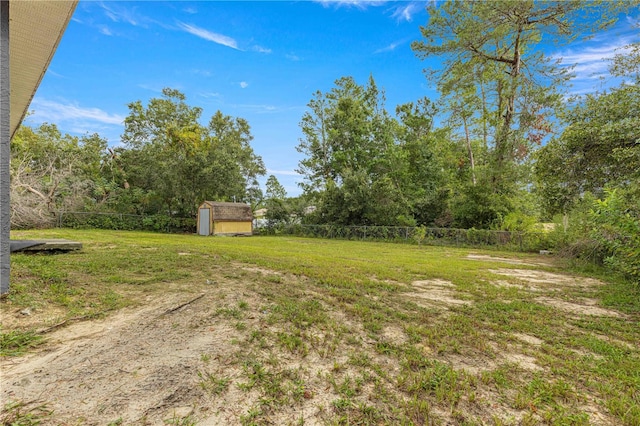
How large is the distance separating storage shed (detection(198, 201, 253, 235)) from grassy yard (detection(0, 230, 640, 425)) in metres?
12.4

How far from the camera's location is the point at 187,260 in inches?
237

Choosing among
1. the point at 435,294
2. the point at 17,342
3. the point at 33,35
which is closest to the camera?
the point at 17,342

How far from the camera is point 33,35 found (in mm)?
3529

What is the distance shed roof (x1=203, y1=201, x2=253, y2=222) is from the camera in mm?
17484

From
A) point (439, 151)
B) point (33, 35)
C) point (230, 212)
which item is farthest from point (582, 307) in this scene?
point (439, 151)

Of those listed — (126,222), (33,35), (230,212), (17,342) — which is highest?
(33,35)

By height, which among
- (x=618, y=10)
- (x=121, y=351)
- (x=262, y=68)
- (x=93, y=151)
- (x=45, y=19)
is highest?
(x=618, y=10)

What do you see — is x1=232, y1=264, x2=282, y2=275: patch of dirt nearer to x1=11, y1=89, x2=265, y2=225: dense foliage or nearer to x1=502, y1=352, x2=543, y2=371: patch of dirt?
x1=502, y1=352, x2=543, y2=371: patch of dirt

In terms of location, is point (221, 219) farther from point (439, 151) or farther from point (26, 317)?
point (439, 151)

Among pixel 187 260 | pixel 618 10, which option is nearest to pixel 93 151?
pixel 187 260

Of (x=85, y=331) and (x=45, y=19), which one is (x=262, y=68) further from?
(x=85, y=331)

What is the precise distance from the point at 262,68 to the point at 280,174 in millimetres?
12949

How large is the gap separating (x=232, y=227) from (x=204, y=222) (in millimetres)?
1742

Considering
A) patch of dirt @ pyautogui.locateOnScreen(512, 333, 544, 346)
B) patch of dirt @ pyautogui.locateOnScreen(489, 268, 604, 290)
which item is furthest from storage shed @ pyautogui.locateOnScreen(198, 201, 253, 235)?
patch of dirt @ pyautogui.locateOnScreen(512, 333, 544, 346)
